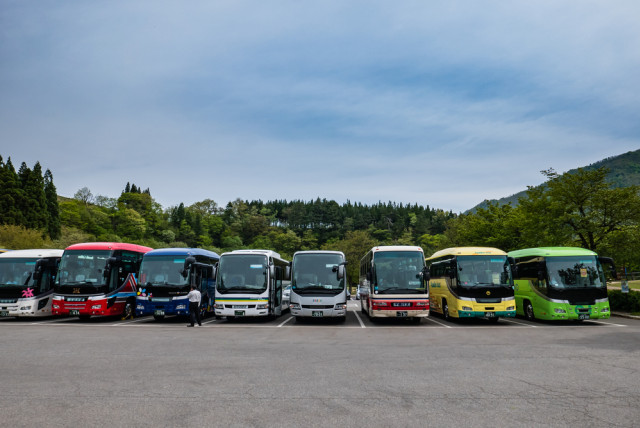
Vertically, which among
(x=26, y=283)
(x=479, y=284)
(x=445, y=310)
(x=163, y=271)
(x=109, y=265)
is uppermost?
(x=109, y=265)

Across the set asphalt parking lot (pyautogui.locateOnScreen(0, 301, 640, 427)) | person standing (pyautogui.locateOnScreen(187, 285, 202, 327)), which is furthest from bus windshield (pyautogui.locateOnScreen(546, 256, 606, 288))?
person standing (pyautogui.locateOnScreen(187, 285, 202, 327))

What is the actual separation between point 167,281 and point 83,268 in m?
3.56

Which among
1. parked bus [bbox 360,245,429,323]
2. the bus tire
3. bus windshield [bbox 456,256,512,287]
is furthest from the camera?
the bus tire

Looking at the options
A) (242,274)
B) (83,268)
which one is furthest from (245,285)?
(83,268)

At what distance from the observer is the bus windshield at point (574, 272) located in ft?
58.2

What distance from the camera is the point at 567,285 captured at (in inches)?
698

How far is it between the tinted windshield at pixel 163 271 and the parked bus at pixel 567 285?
14284mm

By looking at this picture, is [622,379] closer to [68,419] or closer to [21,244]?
[68,419]

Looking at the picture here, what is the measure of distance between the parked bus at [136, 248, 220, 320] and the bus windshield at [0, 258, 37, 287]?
4800 mm

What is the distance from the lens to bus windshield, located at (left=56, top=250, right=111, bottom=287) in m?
19.1

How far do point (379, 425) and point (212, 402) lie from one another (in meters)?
2.37

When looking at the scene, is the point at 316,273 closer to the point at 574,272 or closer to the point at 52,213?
the point at 574,272

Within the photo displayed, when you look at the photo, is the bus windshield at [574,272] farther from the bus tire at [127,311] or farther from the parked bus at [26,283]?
the parked bus at [26,283]

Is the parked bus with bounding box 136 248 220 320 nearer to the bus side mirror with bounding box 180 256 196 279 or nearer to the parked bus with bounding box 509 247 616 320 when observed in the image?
the bus side mirror with bounding box 180 256 196 279
